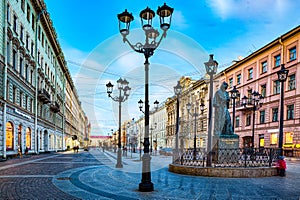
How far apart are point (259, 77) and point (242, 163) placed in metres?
30.7

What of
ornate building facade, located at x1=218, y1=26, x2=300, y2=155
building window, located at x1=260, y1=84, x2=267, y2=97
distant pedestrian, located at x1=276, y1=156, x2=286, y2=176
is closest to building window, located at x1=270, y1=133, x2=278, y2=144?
ornate building facade, located at x1=218, y1=26, x2=300, y2=155

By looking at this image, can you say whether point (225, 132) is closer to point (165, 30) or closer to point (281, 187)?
point (281, 187)

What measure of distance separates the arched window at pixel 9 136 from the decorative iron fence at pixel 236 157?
17.6 metres

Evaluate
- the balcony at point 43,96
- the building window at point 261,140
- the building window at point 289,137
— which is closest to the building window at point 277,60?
the building window at point 289,137

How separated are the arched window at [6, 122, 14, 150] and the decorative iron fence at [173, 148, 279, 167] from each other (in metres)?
17.6

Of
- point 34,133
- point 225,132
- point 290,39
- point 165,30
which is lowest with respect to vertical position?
point 34,133

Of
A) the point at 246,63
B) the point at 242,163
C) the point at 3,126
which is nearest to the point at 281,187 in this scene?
the point at 242,163

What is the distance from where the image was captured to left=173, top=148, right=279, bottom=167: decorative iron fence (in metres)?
12.2

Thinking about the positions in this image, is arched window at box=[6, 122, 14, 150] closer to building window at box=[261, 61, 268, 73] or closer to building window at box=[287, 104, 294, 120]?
building window at box=[287, 104, 294, 120]

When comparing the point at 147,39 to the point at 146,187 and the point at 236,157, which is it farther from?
the point at 236,157

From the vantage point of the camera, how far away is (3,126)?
21.9 metres

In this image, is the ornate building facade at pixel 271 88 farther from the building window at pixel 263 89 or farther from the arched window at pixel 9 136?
the arched window at pixel 9 136

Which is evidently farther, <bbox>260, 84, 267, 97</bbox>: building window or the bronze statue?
<bbox>260, 84, 267, 97</bbox>: building window

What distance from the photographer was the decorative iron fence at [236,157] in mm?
12180
